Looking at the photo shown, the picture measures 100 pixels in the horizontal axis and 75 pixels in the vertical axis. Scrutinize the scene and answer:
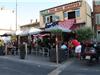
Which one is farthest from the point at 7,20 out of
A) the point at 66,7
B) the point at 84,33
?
the point at 84,33

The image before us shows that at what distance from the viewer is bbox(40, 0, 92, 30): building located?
128ft

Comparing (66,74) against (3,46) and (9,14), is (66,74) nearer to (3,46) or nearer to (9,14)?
(3,46)

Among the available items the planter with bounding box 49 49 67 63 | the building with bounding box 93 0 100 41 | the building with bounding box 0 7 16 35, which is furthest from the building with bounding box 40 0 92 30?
the building with bounding box 0 7 16 35

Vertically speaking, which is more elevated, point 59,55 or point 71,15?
point 71,15

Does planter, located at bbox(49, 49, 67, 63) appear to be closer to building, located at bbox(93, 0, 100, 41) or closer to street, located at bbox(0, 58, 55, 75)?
street, located at bbox(0, 58, 55, 75)

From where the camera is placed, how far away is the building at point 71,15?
39000 millimetres

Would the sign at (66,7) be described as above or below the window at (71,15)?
above

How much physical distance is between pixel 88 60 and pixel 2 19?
4625 centimetres

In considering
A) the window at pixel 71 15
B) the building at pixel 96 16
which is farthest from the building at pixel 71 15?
the building at pixel 96 16

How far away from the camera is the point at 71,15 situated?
41.2m

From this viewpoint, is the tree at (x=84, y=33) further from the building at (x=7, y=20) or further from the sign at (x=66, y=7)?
the building at (x=7, y=20)

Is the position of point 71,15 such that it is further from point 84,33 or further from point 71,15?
point 84,33

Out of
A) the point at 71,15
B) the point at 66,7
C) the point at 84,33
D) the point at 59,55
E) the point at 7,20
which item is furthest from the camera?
the point at 7,20

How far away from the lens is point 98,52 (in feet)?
68.8
